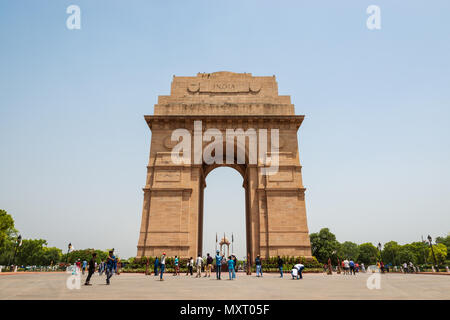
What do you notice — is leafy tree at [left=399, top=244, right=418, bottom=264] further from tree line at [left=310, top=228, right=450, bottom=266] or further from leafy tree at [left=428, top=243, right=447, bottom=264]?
leafy tree at [left=428, top=243, right=447, bottom=264]

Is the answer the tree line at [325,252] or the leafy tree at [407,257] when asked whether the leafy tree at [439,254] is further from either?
the leafy tree at [407,257]

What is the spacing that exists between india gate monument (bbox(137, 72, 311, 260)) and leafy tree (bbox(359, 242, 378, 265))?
8199 centimetres

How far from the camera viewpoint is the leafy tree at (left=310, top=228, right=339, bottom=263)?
59.0 metres

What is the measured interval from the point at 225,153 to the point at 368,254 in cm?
9228

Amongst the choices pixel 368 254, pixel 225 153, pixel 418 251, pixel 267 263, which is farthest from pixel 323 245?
pixel 368 254

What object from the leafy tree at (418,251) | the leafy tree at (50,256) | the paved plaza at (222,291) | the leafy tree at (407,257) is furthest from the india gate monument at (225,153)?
the leafy tree at (50,256)

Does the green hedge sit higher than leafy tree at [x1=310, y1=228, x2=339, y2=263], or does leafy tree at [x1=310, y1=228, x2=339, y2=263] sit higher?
leafy tree at [x1=310, y1=228, x2=339, y2=263]

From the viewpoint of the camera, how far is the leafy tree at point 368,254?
9362cm

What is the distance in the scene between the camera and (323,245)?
60219 mm

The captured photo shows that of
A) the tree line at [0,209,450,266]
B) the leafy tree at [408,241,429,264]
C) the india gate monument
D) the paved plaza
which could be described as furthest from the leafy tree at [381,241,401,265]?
the paved plaza

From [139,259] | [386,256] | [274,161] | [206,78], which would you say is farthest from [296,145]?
[386,256]

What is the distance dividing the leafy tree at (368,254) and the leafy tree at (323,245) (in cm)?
3993

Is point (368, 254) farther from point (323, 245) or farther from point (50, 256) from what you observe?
point (50, 256)

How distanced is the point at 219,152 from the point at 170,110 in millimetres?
7067
